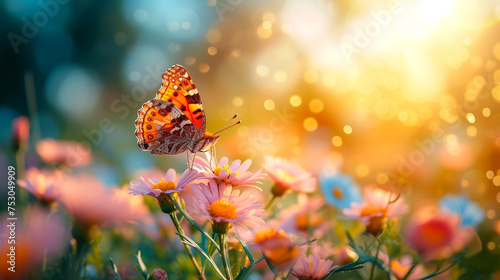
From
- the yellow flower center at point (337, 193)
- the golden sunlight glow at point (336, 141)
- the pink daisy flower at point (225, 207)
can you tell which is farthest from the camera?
the golden sunlight glow at point (336, 141)

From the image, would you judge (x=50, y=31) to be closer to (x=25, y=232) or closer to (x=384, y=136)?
(x=384, y=136)

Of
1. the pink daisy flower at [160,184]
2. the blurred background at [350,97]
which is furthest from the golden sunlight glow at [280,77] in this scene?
the pink daisy flower at [160,184]

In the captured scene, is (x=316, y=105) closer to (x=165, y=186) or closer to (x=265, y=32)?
(x=265, y=32)

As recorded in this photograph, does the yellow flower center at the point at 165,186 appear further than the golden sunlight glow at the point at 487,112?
No

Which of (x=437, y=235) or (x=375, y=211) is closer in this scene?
(x=375, y=211)

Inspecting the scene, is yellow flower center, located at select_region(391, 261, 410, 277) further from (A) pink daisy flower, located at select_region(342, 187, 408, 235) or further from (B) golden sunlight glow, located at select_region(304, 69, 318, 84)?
(B) golden sunlight glow, located at select_region(304, 69, 318, 84)

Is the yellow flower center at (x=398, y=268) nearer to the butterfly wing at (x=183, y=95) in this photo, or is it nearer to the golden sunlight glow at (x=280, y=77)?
the butterfly wing at (x=183, y=95)

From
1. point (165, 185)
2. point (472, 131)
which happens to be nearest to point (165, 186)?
point (165, 185)
